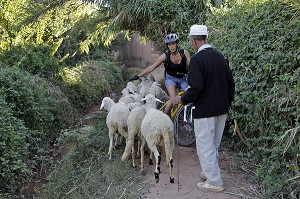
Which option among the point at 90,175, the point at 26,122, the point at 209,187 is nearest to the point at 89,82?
the point at 26,122

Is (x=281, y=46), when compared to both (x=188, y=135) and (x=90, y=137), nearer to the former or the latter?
(x=188, y=135)

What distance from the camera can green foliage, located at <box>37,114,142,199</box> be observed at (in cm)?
469

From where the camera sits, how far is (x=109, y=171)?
5172mm

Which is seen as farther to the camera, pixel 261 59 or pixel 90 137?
pixel 90 137

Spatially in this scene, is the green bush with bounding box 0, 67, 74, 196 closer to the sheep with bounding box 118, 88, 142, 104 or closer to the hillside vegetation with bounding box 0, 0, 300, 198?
the hillside vegetation with bounding box 0, 0, 300, 198

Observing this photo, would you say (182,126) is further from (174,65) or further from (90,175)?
(90,175)

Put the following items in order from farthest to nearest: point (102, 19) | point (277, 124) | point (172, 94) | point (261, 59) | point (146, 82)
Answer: point (102, 19), point (146, 82), point (172, 94), point (261, 59), point (277, 124)

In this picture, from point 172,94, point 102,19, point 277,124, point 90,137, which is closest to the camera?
point 277,124

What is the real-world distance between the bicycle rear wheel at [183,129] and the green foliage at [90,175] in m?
1.19

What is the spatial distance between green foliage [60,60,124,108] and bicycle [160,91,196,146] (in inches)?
180

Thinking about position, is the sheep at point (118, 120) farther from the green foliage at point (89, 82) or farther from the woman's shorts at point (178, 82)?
the green foliage at point (89, 82)

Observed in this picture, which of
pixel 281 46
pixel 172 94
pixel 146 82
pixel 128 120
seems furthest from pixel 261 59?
pixel 146 82

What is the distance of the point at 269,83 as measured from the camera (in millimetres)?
4828

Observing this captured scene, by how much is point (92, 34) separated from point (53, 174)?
7487 millimetres
